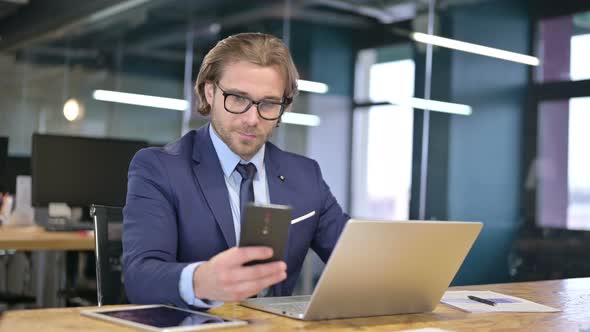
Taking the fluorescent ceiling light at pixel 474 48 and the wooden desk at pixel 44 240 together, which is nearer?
the wooden desk at pixel 44 240

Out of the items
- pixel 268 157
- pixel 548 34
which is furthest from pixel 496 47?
pixel 268 157

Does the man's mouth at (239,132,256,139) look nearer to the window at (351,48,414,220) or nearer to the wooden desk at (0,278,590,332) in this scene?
the wooden desk at (0,278,590,332)

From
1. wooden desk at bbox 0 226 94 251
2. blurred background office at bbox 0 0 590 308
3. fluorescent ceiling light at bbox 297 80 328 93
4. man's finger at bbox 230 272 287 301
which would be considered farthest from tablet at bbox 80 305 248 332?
fluorescent ceiling light at bbox 297 80 328 93

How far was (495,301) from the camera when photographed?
6.76ft

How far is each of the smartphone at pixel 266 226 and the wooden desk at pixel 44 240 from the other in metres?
2.74

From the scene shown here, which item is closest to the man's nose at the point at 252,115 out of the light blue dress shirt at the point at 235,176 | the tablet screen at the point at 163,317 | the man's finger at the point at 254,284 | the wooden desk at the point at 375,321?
the light blue dress shirt at the point at 235,176

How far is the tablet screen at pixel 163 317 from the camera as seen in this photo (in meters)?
1.51

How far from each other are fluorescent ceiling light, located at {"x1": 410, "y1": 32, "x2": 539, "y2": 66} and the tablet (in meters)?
3.65

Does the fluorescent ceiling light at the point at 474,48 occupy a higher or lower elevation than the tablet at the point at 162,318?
higher

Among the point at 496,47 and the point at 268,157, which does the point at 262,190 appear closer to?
the point at 268,157

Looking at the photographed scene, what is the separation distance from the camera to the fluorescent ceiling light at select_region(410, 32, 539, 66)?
482 cm

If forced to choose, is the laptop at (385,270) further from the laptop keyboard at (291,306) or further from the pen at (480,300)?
the pen at (480,300)

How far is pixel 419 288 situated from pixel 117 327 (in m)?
0.68

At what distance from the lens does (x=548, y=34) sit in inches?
186
